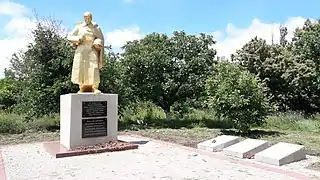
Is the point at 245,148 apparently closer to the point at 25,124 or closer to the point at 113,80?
the point at 113,80

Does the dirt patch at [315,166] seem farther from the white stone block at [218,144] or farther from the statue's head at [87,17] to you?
the statue's head at [87,17]

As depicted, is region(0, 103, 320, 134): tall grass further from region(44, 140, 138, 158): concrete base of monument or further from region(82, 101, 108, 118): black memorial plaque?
region(82, 101, 108, 118): black memorial plaque

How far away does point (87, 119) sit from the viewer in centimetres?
873

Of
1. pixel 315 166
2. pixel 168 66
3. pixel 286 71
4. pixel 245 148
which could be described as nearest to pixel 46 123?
pixel 168 66

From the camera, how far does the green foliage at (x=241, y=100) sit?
1152cm

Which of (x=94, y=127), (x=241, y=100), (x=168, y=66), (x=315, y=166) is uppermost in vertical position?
(x=168, y=66)

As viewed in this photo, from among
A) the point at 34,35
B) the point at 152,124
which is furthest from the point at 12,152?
the point at 152,124

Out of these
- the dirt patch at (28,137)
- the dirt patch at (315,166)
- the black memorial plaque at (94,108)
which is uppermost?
the black memorial plaque at (94,108)

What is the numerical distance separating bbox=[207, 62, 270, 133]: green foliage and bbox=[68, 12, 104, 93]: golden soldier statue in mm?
4595

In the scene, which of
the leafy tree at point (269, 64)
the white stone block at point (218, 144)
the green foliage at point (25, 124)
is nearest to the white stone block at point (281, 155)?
the white stone block at point (218, 144)

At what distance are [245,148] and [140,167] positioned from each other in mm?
2817

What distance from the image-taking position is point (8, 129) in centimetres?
1251

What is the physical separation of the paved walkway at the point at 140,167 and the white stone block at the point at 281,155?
0.28 m

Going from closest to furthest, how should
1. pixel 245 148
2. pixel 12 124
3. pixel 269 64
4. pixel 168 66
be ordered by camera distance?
1. pixel 245 148
2. pixel 12 124
3. pixel 168 66
4. pixel 269 64
